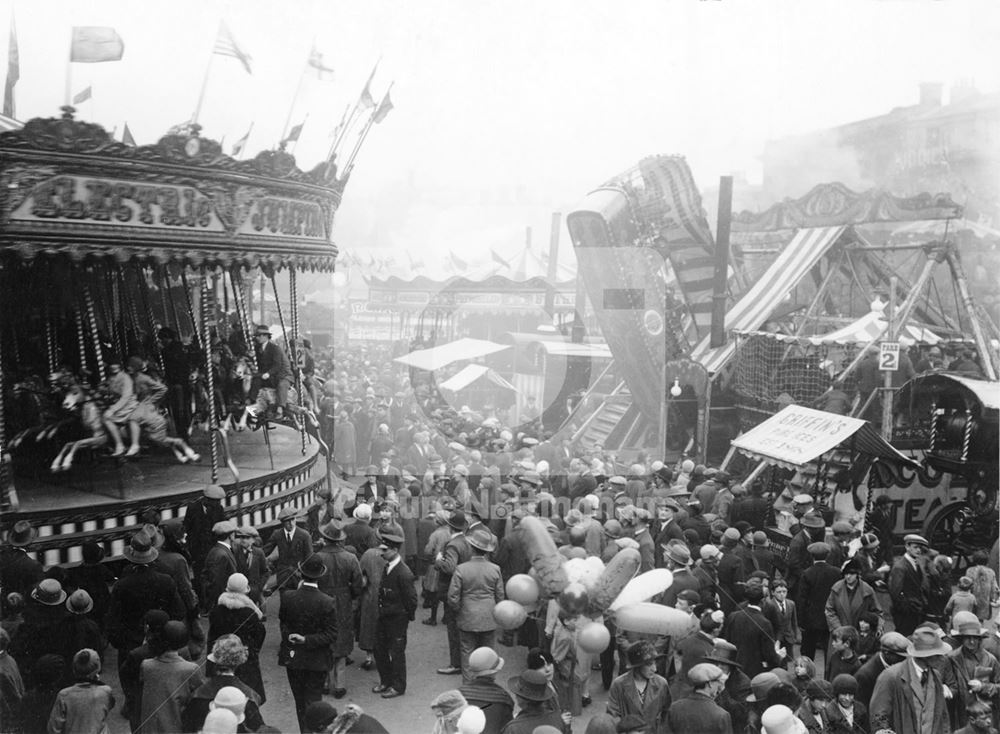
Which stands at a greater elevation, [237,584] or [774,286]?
[774,286]

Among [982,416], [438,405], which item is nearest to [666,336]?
[438,405]

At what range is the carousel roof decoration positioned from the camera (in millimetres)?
8320

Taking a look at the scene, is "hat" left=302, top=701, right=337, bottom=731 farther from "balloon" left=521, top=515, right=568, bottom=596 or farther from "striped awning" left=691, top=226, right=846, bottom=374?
"striped awning" left=691, top=226, right=846, bottom=374

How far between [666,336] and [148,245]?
378 inches

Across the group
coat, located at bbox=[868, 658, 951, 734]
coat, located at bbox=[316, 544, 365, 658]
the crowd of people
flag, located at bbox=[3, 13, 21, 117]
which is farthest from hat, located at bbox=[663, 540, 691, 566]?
flag, located at bbox=[3, 13, 21, 117]

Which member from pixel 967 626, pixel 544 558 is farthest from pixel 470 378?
pixel 967 626

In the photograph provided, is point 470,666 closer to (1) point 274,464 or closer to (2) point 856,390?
(1) point 274,464

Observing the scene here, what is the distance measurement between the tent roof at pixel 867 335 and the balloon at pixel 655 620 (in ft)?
30.2

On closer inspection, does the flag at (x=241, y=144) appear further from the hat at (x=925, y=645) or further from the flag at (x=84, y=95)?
the hat at (x=925, y=645)

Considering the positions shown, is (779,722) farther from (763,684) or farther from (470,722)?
(470,722)

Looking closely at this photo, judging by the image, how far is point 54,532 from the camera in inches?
351

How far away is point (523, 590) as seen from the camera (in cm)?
672

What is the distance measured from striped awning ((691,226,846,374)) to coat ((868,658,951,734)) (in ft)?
33.8

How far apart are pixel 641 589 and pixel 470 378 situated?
422 inches
